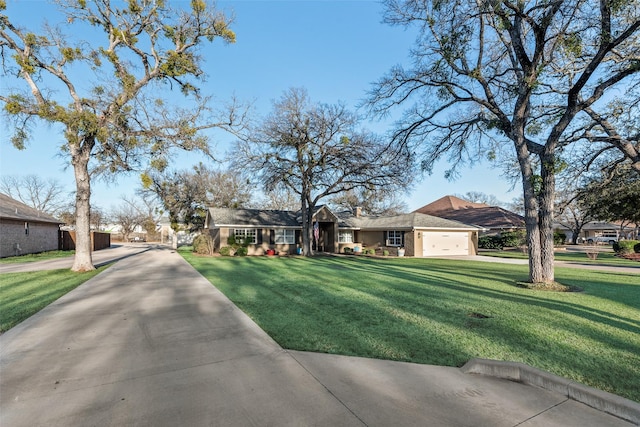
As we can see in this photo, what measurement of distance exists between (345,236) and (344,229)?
793 millimetres

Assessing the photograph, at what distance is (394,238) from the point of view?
86.8ft

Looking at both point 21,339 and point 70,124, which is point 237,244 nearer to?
point 70,124

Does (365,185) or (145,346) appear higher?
(365,185)

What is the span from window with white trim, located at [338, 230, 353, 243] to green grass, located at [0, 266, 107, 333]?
20259 millimetres

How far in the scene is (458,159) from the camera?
1368 centimetres

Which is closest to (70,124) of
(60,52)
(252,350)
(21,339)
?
(60,52)

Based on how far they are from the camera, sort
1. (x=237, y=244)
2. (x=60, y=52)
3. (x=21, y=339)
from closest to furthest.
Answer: (x=21, y=339), (x=60, y=52), (x=237, y=244)

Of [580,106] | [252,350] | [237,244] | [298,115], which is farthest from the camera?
[237,244]

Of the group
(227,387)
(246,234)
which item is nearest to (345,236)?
(246,234)

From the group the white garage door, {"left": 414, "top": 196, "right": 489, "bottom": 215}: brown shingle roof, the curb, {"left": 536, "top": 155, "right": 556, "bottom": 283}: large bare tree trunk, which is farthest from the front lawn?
the curb

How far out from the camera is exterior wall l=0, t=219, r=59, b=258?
65.4 ft

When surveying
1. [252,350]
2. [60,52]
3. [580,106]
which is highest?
[60,52]

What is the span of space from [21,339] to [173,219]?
30.7 meters

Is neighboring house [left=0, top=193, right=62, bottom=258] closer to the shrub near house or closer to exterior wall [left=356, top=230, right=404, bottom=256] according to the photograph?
exterior wall [left=356, top=230, right=404, bottom=256]
